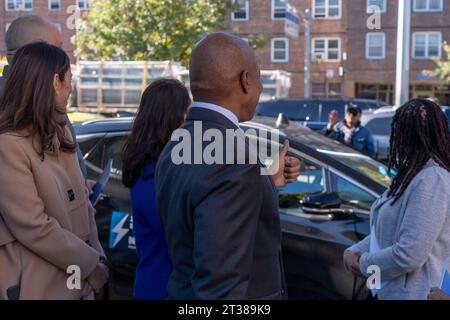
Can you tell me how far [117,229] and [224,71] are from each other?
244 centimetres

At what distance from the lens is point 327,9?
36156 millimetres

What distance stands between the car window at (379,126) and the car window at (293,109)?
7.54ft

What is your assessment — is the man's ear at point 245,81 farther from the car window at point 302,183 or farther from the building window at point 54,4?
the building window at point 54,4

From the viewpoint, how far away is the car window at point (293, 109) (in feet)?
47.5

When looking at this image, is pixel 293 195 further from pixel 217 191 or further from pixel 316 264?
A: pixel 217 191

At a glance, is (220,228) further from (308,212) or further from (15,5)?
(15,5)

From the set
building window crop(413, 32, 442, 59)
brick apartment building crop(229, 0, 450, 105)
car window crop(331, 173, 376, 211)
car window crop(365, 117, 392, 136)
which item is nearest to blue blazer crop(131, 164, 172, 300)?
car window crop(331, 173, 376, 211)

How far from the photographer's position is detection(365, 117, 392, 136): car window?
12.1 metres

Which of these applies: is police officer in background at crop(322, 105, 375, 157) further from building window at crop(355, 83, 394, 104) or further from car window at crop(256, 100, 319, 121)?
building window at crop(355, 83, 394, 104)

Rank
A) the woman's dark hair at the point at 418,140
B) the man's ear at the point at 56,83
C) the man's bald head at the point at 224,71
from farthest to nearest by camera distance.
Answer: the woman's dark hair at the point at 418,140, the man's ear at the point at 56,83, the man's bald head at the point at 224,71

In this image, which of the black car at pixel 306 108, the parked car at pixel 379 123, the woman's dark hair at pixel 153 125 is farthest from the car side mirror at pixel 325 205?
the black car at pixel 306 108

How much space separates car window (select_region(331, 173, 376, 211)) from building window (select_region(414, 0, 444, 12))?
1334 inches

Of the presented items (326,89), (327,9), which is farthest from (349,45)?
(326,89)
